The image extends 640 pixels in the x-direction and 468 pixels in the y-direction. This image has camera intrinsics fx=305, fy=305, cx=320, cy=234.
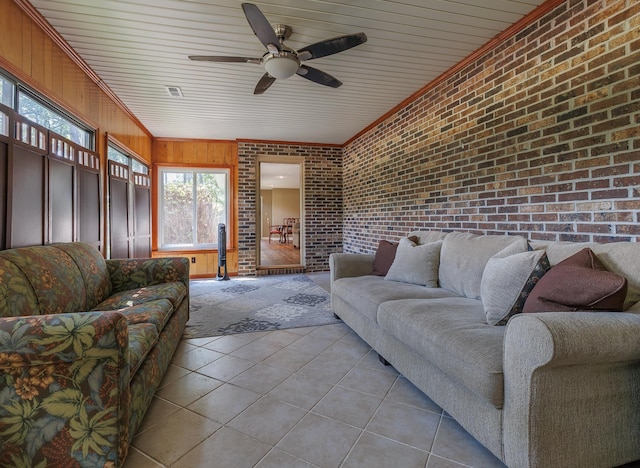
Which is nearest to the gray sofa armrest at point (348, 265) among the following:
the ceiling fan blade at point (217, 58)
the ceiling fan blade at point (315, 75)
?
the ceiling fan blade at point (315, 75)

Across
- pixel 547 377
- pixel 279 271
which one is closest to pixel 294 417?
pixel 547 377

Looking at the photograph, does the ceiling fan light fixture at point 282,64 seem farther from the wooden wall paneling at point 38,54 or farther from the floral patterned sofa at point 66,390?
the floral patterned sofa at point 66,390

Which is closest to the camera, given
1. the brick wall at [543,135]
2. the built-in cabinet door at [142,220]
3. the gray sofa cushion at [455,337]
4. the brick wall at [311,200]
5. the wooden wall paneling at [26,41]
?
the gray sofa cushion at [455,337]

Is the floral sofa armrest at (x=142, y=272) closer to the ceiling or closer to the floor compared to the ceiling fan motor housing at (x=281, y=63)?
closer to the floor

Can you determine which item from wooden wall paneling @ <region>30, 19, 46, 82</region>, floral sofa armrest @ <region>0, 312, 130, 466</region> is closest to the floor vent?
wooden wall paneling @ <region>30, 19, 46, 82</region>

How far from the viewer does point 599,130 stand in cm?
180

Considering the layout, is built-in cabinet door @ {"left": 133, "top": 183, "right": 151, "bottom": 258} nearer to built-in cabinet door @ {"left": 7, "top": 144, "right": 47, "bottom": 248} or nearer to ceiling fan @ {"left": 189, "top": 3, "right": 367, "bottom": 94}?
built-in cabinet door @ {"left": 7, "top": 144, "right": 47, "bottom": 248}

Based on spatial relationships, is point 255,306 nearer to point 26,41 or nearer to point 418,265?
point 418,265

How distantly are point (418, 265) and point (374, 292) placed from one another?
535 mm

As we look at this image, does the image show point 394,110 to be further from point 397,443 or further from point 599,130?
point 397,443

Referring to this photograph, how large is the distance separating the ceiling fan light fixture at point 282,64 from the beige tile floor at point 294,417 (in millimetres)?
2256

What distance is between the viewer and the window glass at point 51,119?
215cm

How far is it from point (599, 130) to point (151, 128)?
551 centimetres

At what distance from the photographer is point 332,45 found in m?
2.21
